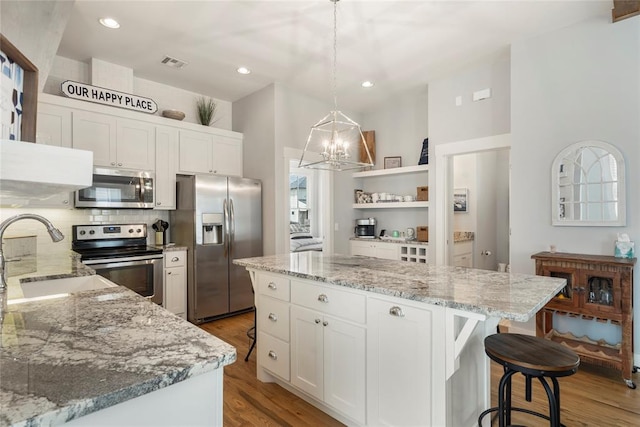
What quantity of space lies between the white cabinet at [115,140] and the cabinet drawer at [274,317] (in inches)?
96.2

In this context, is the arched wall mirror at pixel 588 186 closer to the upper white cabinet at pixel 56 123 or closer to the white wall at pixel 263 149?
the white wall at pixel 263 149

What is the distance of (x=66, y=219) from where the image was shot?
3490mm

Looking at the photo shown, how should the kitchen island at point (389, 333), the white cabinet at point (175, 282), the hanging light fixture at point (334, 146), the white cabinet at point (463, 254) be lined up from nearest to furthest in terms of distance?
the kitchen island at point (389, 333) < the hanging light fixture at point (334, 146) < the white cabinet at point (175, 282) < the white cabinet at point (463, 254)

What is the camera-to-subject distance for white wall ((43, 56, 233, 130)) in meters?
3.53

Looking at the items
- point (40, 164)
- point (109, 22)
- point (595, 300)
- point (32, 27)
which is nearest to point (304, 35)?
point (109, 22)

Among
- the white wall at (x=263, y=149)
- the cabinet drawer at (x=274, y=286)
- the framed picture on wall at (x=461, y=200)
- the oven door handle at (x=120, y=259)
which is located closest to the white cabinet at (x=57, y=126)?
the oven door handle at (x=120, y=259)

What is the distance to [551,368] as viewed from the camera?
1.37m

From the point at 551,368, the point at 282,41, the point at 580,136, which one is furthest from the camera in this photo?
the point at 282,41

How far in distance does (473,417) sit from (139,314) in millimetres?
1777

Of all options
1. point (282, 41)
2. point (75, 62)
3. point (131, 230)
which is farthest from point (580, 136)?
point (75, 62)

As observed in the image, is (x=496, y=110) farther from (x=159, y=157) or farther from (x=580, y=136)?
(x=159, y=157)

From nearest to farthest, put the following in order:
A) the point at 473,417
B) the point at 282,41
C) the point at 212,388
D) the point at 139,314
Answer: the point at 212,388 → the point at 139,314 → the point at 473,417 → the point at 282,41

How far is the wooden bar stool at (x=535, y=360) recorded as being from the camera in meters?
1.38

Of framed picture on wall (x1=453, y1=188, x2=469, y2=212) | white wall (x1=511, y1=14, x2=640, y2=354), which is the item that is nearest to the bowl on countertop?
white wall (x1=511, y1=14, x2=640, y2=354)
